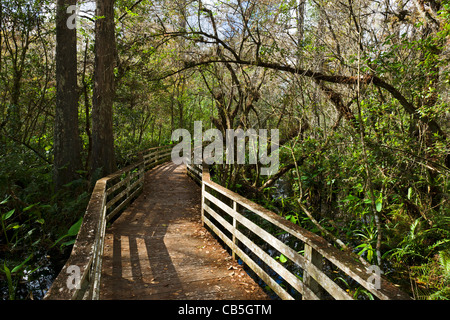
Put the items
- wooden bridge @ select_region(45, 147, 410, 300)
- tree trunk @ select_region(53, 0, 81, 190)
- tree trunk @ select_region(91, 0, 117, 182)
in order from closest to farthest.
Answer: wooden bridge @ select_region(45, 147, 410, 300) < tree trunk @ select_region(91, 0, 117, 182) < tree trunk @ select_region(53, 0, 81, 190)

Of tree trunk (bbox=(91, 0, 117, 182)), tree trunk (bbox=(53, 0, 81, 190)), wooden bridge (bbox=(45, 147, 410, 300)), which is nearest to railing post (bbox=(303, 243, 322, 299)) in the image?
wooden bridge (bbox=(45, 147, 410, 300))

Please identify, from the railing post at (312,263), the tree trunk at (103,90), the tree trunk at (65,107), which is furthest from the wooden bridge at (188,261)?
the tree trunk at (65,107)

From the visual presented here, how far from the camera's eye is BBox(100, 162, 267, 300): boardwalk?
→ 333 cm

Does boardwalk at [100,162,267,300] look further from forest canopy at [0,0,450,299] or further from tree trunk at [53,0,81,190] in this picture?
tree trunk at [53,0,81,190]

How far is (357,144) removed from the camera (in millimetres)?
5762

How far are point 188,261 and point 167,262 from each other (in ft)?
1.10

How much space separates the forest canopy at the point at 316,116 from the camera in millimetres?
5066

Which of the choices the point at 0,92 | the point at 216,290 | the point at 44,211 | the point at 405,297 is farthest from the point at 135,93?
the point at 405,297

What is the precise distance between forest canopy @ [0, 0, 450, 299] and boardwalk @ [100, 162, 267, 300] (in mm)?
1201

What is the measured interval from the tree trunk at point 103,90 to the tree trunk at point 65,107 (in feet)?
2.47

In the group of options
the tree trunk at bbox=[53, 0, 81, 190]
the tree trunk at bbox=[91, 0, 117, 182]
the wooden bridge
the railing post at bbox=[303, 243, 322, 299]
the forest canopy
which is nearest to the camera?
the wooden bridge

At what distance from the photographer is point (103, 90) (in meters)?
7.61
